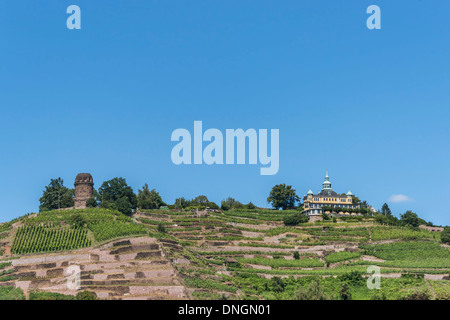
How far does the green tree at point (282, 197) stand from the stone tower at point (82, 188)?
3665 cm

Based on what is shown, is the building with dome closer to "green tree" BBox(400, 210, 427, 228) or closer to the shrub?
the shrub

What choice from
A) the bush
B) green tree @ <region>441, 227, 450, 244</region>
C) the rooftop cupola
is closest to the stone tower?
the rooftop cupola

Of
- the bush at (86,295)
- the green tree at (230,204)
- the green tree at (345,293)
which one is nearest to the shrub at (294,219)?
the green tree at (230,204)

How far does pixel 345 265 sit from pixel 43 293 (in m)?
44.3

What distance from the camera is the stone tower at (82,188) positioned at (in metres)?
116

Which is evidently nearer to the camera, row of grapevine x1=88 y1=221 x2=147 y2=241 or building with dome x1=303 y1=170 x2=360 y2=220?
row of grapevine x1=88 y1=221 x2=147 y2=241

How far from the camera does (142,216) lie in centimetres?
11144

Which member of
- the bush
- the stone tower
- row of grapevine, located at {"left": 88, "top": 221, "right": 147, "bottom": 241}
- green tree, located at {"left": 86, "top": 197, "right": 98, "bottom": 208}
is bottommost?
the bush

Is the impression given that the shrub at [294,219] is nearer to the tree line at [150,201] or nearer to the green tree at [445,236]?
the tree line at [150,201]

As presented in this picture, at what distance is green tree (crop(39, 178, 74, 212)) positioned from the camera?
11850 centimetres

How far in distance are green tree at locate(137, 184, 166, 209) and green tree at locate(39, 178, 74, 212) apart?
508 inches

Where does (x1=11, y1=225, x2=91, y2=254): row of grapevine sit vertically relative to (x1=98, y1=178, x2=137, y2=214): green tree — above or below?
below
